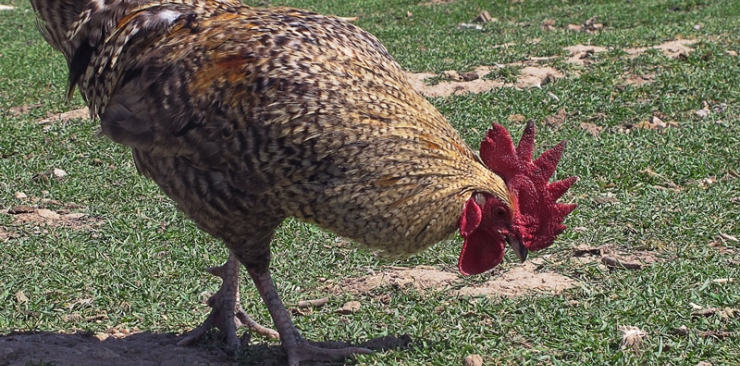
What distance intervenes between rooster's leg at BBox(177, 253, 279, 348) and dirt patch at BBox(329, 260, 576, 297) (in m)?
0.69

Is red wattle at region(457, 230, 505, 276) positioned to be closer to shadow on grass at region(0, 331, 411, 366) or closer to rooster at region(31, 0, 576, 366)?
rooster at region(31, 0, 576, 366)

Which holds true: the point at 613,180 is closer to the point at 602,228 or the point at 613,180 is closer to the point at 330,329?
the point at 602,228

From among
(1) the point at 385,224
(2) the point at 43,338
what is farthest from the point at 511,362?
(2) the point at 43,338

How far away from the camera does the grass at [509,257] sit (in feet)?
14.5

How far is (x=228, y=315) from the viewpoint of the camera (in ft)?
14.7

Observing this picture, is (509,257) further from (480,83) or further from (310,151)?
(480,83)

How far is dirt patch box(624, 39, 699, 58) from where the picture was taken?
9664 mm

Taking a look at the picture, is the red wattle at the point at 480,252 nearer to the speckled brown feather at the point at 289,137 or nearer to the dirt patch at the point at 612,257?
the speckled brown feather at the point at 289,137

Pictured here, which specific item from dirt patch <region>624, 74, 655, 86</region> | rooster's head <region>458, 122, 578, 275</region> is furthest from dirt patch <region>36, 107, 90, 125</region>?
rooster's head <region>458, 122, 578, 275</region>

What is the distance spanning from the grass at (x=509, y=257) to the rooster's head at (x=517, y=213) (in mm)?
620

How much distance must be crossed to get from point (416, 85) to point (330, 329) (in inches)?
190

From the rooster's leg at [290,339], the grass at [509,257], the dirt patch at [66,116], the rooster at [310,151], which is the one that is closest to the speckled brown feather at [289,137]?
the rooster at [310,151]

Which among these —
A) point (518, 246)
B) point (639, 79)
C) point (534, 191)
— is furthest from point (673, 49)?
point (518, 246)

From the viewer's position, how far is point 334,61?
396 centimetres
